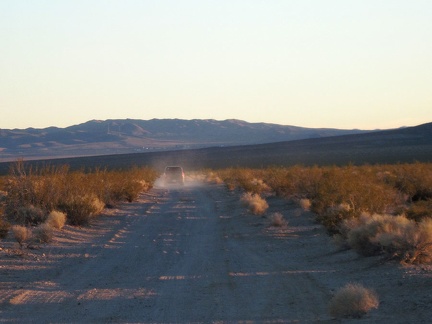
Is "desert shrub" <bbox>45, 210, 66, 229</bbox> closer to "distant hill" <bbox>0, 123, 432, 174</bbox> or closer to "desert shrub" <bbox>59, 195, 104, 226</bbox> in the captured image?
"desert shrub" <bbox>59, 195, 104, 226</bbox>

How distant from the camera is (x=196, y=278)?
50.4 ft

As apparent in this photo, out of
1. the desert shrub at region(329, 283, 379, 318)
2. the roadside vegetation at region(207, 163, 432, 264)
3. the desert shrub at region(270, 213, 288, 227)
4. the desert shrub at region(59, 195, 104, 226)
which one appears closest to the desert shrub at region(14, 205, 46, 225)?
the desert shrub at region(59, 195, 104, 226)

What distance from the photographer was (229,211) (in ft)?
111

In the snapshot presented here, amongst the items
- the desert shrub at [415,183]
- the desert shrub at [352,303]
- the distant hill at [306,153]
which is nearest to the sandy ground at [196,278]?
the desert shrub at [352,303]

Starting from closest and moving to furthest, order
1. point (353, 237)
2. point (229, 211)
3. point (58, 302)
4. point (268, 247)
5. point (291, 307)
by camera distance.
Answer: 1. point (291, 307)
2. point (58, 302)
3. point (353, 237)
4. point (268, 247)
5. point (229, 211)

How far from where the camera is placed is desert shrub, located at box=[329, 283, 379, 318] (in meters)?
11.0

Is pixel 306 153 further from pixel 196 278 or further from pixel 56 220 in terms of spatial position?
pixel 196 278

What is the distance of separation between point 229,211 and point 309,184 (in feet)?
18.6

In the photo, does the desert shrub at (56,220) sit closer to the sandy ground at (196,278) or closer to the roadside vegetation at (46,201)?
the roadside vegetation at (46,201)

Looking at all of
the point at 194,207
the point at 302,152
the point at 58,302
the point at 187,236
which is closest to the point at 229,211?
the point at 194,207

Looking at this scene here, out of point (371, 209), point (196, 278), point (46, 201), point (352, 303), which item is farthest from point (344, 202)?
point (352, 303)

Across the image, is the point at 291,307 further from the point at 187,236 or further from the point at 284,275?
the point at 187,236

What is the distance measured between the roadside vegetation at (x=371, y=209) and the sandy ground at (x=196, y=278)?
461 millimetres

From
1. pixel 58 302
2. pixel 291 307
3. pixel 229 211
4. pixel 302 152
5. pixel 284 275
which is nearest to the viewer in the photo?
pixel 291 307
